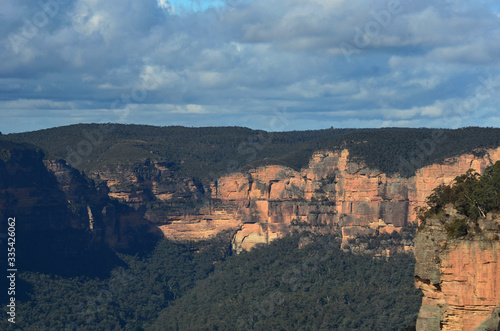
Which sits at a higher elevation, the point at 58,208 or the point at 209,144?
the point at 209,144

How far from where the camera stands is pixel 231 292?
4200 inches

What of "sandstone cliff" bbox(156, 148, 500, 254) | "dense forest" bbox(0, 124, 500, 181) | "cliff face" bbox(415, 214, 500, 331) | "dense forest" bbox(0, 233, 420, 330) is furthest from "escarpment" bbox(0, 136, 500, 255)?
"cliff face" bbox(415, 214, 500, 331)

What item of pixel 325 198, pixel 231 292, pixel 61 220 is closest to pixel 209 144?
pixel 61 220

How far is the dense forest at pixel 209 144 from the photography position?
103 m

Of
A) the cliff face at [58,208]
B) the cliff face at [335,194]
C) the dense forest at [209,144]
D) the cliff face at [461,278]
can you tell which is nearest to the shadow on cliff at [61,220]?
the cliff face at [58,208]

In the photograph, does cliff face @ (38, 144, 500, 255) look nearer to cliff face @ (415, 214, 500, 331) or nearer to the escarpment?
the escarpment

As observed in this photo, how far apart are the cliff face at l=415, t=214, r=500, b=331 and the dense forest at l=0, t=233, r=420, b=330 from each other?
4469 centimetres

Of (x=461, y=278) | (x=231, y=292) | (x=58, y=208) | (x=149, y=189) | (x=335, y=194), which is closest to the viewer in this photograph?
(x=461, y=278)

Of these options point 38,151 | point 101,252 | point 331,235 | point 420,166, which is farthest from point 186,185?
point 420,166

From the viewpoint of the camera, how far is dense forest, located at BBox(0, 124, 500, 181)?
103000 mm

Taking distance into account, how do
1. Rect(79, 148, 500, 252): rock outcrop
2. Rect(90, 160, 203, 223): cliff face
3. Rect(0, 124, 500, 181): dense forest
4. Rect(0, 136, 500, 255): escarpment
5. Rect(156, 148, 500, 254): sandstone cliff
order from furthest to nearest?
Rect(90, 160, 203, 223): cliff face, Rect(0, 124, 500, 181): dense forest, Rect(0, 136, 500, 255): escarpment, Rect(79, 148, 500, 252): rock outcrop, Rect(156, 148, 500, 254): sandstone cliff

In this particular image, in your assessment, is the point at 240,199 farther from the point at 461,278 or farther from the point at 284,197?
the point at 461,278

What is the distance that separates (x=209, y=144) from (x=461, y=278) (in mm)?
132902

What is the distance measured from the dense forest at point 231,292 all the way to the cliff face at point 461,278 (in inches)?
1760
